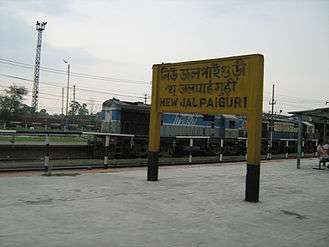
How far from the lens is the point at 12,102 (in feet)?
247

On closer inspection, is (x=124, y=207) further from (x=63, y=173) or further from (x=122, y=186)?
(x=63, y=173)

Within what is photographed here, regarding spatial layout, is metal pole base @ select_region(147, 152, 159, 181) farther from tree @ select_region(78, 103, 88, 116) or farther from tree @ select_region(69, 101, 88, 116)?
tree @ select_region(78, 103, 88, 116)

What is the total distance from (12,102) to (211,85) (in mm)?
68281

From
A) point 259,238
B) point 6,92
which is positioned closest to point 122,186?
point 259,238

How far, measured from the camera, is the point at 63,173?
14.2 metres

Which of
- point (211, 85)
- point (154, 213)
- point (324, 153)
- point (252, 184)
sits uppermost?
point (211, 85)

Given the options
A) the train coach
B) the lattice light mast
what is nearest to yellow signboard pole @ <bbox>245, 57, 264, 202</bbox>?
the train coach

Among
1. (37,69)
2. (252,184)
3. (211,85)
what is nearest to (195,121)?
(211,85)

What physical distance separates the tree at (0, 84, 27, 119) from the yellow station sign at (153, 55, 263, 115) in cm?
6106

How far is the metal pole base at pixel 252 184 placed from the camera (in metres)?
10.4

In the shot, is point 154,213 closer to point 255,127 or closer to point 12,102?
point 255,127

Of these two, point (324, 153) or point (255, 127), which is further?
point (324, 153)

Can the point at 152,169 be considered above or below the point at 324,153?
below

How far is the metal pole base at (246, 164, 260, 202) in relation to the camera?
10359 millimetres
